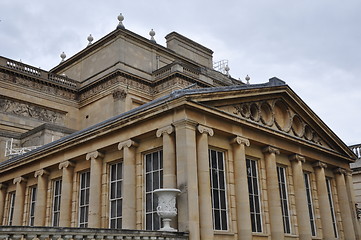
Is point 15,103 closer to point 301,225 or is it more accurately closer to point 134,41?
point 134,41

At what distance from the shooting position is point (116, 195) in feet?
53.5

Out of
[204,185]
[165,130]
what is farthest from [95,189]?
[204,185]

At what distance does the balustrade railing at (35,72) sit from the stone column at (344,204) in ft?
86.4

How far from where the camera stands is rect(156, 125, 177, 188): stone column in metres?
13.9

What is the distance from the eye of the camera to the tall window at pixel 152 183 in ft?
48.3

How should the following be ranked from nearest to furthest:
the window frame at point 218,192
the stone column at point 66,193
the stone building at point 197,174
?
the stone building at point 197,174 → the window frame at point 218,192 → the stone column at point 66,193

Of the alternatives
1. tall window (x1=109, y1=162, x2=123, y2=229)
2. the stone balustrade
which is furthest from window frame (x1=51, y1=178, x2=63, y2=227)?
the stone balustrade

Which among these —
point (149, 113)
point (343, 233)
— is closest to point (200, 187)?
point (149, 113)

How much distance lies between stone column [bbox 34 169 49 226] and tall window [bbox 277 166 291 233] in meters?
10.5

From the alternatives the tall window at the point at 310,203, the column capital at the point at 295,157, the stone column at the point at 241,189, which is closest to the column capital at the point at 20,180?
the stone column at the point at 241,189

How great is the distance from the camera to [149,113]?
14820mm

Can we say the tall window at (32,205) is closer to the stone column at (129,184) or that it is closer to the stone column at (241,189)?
the stone column at (129,184)

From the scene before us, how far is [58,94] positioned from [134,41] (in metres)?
8.59

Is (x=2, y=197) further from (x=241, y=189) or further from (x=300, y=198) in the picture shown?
(x=300, y=198)
